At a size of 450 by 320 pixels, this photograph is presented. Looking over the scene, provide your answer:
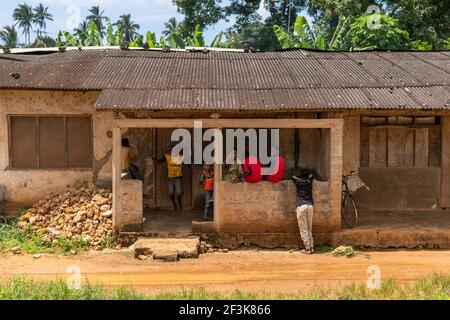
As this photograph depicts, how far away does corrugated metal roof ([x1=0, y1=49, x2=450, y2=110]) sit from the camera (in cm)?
979

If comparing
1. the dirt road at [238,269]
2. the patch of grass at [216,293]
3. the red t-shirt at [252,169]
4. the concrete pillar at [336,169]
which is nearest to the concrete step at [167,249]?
the dirt road at [238,269]

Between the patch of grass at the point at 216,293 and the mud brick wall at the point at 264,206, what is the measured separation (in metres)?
2.78

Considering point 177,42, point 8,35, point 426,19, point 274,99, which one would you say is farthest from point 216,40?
point 8,35

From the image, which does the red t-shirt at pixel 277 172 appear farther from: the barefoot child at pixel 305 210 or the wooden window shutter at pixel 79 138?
the wooden window shutter at pixel 79 138

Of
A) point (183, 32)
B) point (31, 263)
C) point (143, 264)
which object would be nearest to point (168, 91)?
point (143, 264)

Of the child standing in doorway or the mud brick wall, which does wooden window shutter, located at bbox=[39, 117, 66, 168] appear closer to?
the child standing in doorway

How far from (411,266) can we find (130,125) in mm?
5663

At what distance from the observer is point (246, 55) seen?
13078mm

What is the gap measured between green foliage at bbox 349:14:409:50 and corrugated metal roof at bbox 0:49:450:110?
6.45 m

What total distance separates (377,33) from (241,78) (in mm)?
10692

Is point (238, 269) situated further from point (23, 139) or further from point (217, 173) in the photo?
point (23, 139)

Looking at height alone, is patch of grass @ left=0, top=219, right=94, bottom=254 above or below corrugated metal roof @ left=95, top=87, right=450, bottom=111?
below

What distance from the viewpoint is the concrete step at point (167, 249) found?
9109 mm

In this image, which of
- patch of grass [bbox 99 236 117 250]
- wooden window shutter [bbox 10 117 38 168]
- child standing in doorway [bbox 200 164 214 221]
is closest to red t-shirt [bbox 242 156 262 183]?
child standing in doorway [bbox 200 164 214 221]
